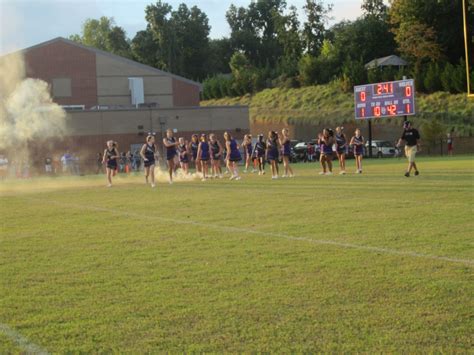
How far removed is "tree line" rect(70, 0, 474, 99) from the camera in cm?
6431

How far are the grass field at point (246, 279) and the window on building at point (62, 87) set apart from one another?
1806 inches

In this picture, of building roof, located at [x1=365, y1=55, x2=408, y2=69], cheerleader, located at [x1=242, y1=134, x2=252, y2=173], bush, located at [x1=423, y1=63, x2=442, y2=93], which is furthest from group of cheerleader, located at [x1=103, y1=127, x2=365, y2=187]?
building roof, located at [x1=365, y1=55, x2=408, y2=69]

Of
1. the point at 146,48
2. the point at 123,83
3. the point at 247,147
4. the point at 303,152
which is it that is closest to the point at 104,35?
the point at 146,48

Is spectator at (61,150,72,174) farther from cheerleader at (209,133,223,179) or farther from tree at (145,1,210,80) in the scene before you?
tree at (145,1,210,80)

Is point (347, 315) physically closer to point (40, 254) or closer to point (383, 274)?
point (383, 274)

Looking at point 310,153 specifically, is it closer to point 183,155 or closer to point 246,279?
point 183,155

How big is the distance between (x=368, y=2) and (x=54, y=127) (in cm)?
4531

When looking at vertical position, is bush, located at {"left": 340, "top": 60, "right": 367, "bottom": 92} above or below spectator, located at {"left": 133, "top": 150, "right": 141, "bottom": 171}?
above

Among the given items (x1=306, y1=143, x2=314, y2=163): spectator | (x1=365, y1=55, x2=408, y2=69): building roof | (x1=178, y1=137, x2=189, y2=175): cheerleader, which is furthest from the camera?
(x1=365, y1=55, x2=408, y2=69): building roof

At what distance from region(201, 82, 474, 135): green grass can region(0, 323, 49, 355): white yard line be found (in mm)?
51664

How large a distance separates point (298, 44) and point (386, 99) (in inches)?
1666

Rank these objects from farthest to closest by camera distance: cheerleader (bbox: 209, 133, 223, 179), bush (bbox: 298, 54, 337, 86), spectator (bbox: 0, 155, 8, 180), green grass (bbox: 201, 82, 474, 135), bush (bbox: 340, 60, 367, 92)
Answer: bush (bbox: 298, 54, 337, 86)
bush (bbox: 340, 60, 367, 92)
green grass (bbox: 201, 82, 474, 135)
spectator (bbox: 0, 155, 8, 180)
cheerleader (bbox: 209, 133, 223, 179)

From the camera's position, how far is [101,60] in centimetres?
6022

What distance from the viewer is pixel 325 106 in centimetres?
6631
